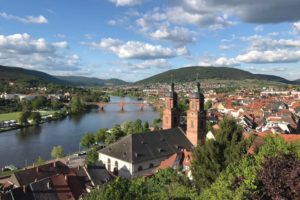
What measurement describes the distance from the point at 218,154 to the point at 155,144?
17.2 metres

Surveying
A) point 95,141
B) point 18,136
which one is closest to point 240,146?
point 95,141


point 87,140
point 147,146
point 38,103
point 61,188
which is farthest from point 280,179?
point 38,103

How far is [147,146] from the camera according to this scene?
109 feet

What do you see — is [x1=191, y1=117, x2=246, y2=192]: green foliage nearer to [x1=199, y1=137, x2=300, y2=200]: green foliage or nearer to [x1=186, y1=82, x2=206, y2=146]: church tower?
[x1=199, y1=137, x2=300, y2=200]: green foliage

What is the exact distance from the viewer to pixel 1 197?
20.6 m

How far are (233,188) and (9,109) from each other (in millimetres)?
98518

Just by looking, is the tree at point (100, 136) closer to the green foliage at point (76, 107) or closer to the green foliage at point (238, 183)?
the green foliage at point (238, 183)

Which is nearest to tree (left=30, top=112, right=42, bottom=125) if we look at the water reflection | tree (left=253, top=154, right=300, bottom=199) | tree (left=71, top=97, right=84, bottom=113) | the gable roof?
the water reflection

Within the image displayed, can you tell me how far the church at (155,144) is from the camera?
31594mm

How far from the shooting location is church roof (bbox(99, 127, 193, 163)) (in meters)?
31.8

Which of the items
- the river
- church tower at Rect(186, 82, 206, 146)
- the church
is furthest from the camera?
the river

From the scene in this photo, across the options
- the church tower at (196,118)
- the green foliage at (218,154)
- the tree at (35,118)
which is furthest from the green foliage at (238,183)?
the tree at (35,118)

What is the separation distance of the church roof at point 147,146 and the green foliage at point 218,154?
46.4ft

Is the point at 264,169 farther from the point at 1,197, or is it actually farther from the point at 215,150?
the point at 1,197
